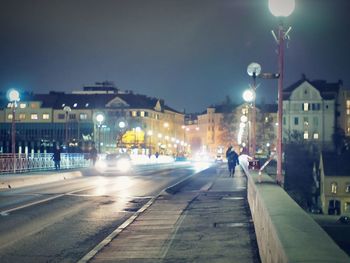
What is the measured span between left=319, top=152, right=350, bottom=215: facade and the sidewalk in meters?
54.7

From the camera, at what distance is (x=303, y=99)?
120 m

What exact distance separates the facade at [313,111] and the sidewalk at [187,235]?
102 meters

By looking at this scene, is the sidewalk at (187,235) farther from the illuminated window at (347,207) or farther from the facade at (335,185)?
the facade at (335,185)

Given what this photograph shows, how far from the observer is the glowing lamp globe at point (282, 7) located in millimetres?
→ 14836

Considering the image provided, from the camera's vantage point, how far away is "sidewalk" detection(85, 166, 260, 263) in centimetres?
1029

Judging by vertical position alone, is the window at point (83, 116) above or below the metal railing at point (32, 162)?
above

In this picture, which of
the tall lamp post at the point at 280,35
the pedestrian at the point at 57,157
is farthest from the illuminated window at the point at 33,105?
the tall lamp post at the point at 280,35

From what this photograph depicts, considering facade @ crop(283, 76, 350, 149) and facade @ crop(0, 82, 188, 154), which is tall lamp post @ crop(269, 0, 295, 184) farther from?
facade @ crop(283, 76, 350, 149)

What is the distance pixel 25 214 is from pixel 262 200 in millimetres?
8328

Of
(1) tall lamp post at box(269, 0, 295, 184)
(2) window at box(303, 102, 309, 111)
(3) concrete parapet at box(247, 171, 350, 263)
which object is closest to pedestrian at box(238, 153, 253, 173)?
(1) tall lamp post at box(269, 0, 295, 184)

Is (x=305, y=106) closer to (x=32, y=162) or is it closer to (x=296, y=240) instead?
(x=32, y=162)

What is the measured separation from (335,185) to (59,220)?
214 feet

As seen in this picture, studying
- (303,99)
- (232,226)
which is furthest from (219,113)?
(232,226)

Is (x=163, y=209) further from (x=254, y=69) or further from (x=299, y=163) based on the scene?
(x=299, y=163)
